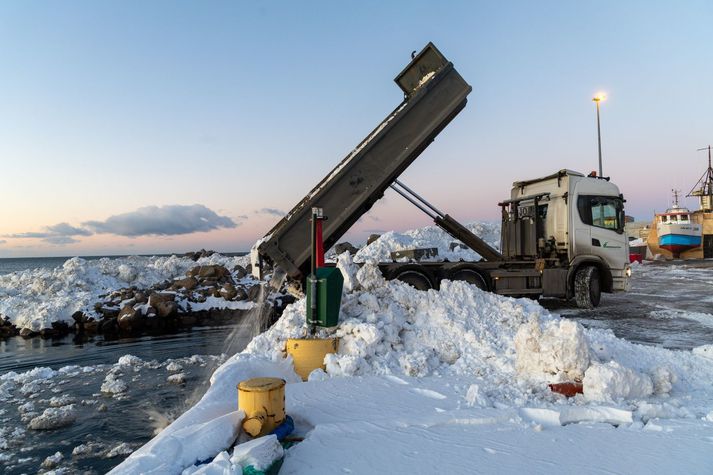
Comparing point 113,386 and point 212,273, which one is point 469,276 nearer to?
point 113,386

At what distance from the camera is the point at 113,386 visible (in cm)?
739

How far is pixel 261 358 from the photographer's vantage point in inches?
243

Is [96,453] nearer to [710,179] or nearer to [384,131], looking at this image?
[384,131]

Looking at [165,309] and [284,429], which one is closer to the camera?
[284,429]

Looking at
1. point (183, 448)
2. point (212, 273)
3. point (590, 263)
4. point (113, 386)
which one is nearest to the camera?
point (183, 448)

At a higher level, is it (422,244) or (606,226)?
(606,226)

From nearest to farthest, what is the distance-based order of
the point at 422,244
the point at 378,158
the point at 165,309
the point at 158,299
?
1. the point at 378,158
2. the point at 165,309
3. the point at 158,299
4. the point at 422,244

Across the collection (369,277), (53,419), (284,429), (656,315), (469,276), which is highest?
(369,277)

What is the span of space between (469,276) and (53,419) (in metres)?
9.28

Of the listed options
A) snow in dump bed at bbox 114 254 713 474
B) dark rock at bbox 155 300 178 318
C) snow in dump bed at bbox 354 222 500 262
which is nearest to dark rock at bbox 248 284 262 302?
dark rock at bbox 155 300 178 318

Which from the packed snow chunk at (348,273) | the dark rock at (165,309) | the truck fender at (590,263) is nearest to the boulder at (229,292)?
the dark rock at (165,309)

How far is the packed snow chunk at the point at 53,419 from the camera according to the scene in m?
5.82

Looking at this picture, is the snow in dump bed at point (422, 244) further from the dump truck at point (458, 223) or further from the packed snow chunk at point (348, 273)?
the packed snow chunk at point (348, 273)

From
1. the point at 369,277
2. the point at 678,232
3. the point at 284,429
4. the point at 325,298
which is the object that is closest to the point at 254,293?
the point at 369,277
